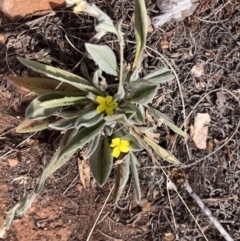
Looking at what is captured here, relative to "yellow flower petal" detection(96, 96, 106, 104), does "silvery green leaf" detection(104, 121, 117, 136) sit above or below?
below

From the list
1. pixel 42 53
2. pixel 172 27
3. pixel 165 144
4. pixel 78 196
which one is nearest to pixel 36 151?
pixel 78 196

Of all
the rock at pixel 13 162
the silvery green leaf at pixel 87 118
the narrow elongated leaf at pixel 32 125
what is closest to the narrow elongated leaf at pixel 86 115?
the silvery green leaf at pixel 87 118

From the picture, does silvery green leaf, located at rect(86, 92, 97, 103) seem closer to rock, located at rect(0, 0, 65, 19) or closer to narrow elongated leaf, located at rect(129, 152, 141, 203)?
narrow elongated leaf, located at rect(129, 152, 141, 203)

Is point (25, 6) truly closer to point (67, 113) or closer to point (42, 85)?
point (42, 85)

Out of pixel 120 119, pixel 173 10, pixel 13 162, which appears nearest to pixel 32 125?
pixel 13 162

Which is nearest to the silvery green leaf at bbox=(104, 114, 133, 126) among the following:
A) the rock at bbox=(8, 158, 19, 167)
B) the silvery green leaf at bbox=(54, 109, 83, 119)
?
the silvery green leaf at bbox=(54, 109, 83, 119)

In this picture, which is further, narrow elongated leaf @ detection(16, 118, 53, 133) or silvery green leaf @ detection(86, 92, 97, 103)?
narrow elongated leaf @ detection(16, 118, 53, 133)

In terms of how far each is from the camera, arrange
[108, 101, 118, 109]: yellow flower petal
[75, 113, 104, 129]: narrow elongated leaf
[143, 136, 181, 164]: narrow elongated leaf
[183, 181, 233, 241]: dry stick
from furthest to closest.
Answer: [183, 181, 233, 241]: dry stick → [143, 136, 181, 164]: narrow elongated leaf → [108, 101, 118, 109]: yellow flower petal → [75, 113, 104, 129]: narrow elongated leaf

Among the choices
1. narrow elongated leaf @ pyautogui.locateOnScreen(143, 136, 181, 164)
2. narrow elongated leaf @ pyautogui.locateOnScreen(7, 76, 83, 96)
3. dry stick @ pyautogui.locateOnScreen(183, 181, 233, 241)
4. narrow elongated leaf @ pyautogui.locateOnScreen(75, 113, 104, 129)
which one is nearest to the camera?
narrow elongated leaf @ pyautogui.locateOnScreen(75, 113, 104, 129)
